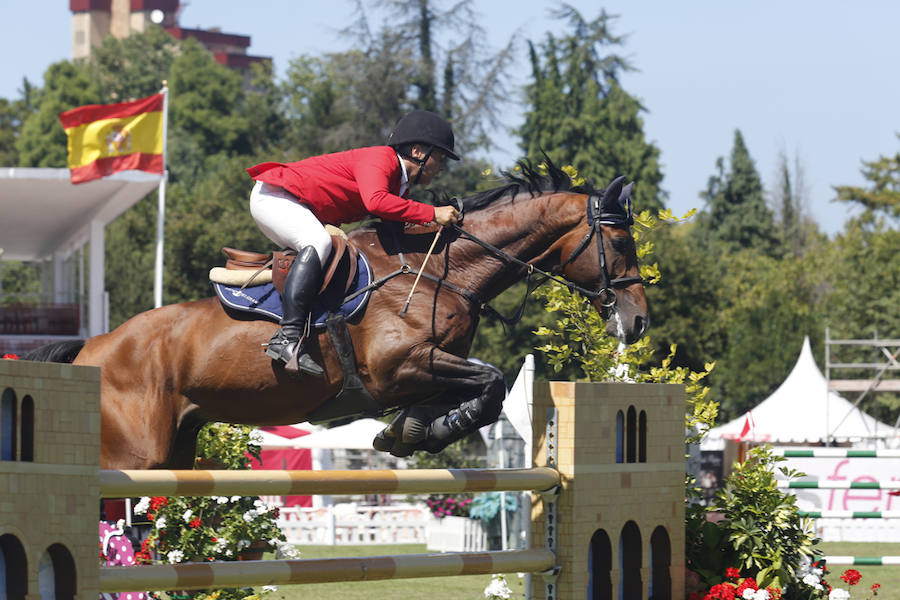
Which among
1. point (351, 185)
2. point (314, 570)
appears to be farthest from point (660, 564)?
point (351, 185)

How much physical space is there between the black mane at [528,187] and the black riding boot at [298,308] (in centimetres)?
79

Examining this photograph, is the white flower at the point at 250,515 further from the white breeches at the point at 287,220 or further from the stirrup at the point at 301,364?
the stirrup at the point at 301,364

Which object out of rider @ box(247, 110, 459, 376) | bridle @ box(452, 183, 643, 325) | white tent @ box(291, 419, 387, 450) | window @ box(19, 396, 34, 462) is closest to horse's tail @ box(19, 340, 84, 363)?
rider @ box(247, 110, 459, 376)

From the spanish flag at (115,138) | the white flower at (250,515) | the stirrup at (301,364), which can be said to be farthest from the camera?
the spanish flag at (115,138)

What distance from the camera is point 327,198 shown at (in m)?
5.87

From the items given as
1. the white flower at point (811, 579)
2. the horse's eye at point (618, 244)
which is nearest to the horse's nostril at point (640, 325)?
the horse's eye at point (618, 244)

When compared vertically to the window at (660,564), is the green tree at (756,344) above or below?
above

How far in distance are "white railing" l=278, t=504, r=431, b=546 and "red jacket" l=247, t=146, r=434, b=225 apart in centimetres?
1160

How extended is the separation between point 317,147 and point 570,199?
4085 centimetres

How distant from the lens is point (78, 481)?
13.2ft

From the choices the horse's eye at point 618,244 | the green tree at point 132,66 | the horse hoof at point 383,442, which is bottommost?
the horse hoof at point 383,442

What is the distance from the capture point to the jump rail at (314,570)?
14.0ft

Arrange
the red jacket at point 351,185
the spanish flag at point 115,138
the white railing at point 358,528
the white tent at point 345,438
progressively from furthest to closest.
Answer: the spanish flag at point 115,138 < the white tent at point 345,438 < the white railing at point 358,528 < the red jacket at point 351,185

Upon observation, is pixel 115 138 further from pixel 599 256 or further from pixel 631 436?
pixel 631 436
